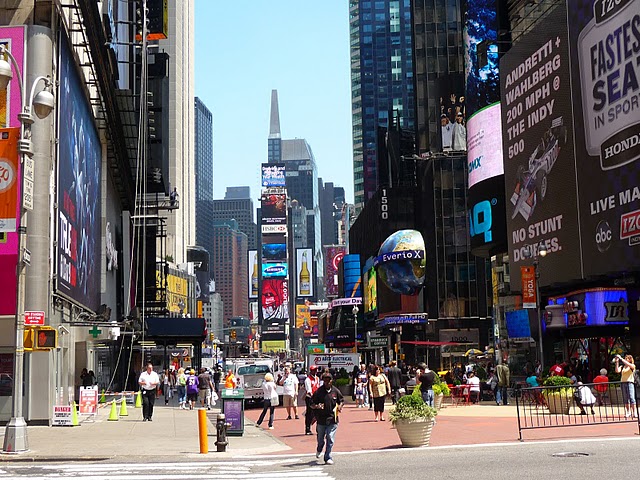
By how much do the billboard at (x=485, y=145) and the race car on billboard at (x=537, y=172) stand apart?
404 inches

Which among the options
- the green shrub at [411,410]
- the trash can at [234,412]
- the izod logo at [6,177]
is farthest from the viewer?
the trash can at [234,412]

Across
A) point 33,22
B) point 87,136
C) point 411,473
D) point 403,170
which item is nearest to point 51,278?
point 33,22

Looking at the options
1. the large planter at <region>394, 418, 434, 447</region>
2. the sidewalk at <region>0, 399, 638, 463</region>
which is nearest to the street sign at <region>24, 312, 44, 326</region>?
the sidewalk at <region>0, 399, 638, 463</region>

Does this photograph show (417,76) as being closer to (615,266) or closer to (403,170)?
(403,170)

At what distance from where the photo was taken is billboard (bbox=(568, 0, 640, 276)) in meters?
35.2

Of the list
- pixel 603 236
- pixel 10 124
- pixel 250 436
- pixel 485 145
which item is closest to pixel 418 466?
pixel 250 436

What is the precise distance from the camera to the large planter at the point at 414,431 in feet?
64.1

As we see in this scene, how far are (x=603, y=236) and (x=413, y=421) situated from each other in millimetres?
21152

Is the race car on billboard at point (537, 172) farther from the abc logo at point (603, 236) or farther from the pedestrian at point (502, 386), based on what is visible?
the pedestrian at point (502, 386)

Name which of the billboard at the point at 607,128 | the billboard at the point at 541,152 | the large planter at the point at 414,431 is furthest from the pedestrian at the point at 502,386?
the large planter at the point at 414,431

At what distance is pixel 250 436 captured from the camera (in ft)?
80.0

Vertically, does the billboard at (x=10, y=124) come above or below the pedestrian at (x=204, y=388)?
above

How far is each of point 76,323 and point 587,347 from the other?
87.2 feet

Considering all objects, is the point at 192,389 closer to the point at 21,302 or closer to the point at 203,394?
the point at 203,394
